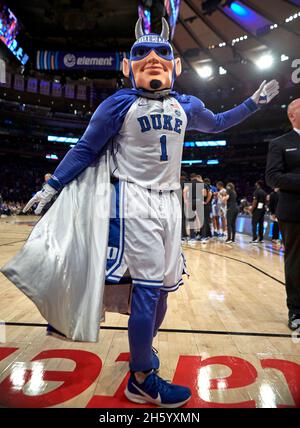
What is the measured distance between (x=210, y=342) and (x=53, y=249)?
1.33 meters

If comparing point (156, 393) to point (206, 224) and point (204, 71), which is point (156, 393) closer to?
point (206, 224)

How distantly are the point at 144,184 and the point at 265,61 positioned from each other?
2236 centimetres

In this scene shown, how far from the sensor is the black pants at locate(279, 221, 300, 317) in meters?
2.67

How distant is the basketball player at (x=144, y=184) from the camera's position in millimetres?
1581

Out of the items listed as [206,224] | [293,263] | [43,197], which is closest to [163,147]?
[43,197]


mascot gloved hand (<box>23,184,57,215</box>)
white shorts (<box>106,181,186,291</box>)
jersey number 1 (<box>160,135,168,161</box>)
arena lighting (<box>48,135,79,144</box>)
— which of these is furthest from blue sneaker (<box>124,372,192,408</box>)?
arena lighting (<box>48,135,79,144</box>)

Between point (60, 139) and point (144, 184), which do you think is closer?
point (144, 184)

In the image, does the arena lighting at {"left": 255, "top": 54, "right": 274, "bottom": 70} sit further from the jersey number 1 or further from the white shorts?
the white shorts

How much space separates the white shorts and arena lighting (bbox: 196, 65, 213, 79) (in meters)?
24.1

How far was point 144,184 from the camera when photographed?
170cm

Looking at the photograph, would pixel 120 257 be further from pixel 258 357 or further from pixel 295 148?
pixel 295 148

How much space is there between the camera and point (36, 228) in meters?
1.71

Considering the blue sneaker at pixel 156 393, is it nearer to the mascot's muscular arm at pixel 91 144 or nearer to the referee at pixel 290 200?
the mascot's muscular arm at pixel 91 144

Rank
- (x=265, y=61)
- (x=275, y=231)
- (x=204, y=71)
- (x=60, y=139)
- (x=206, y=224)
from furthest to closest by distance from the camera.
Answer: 1. (x=60, y=139)
2. (x=204, y=71)
3. (x=265, y=61)
4. (x=206, y=224)
5. (x=275, y=231)
